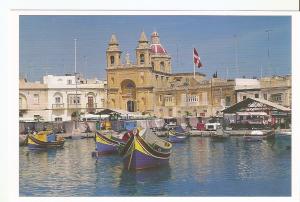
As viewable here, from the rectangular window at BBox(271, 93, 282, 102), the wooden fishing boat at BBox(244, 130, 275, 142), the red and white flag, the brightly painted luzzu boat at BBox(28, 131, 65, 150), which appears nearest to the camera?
the rectangular window at BBox(271, 93, 282, 102)

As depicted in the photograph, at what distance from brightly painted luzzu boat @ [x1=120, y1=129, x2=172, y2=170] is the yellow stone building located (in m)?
0.39

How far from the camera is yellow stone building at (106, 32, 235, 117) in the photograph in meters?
6.62

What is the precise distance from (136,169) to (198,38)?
6.11 feet

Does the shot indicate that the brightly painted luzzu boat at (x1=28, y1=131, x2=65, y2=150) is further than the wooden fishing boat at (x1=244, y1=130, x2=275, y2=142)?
No

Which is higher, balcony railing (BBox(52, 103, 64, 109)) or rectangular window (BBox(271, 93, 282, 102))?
rectangular window (BBox(271, 93, 282, 102))

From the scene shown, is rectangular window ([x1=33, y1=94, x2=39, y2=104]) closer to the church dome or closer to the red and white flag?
the church dome

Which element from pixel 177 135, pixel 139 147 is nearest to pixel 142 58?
pixel 139 147

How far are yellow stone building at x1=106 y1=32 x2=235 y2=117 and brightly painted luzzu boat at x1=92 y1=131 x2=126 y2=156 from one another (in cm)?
75

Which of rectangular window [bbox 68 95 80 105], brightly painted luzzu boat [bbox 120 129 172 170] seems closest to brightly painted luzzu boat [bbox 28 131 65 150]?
rectangular window [bbox 68 95 80 105]

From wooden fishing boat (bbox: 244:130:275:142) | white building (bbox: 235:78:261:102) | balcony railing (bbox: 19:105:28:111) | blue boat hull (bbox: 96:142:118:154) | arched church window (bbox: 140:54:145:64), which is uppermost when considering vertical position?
arched church window (bbox: 140:54:145:64)

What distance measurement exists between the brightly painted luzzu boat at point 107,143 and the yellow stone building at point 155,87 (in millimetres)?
748

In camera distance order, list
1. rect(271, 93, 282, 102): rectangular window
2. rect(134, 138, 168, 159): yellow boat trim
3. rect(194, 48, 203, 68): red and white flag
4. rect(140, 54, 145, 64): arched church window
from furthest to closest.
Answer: rect(134, 138, 168, 159): yellow boat trim
rect(140, 54, 145, 64): arched church window
rect(194, 48, 203, 68): red and white flag
rect(271, 93, 282, 102): rectangular window

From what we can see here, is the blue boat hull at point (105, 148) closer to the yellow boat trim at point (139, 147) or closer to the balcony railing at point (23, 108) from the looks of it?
the yellow boat trim at point (139, 147)
